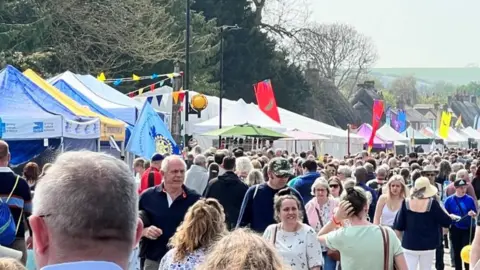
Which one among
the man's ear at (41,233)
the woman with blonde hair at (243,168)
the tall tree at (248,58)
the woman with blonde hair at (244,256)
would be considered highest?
the tall tree at (248,58)

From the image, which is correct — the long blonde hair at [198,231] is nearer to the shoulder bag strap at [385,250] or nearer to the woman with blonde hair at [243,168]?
the shoulder bag strap at [385,250]

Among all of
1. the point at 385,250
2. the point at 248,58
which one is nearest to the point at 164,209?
the point at 385,250

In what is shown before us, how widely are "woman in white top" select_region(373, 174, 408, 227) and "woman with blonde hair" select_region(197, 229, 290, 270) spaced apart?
8.02m

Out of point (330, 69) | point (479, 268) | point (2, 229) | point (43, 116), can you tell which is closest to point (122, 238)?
point (479, 268)

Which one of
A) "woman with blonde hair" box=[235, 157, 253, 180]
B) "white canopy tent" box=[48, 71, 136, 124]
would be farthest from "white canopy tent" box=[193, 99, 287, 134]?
"woman with blonde hair" box=[235, 157, 253, 180]

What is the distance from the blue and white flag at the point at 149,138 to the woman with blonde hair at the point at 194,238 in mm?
10693

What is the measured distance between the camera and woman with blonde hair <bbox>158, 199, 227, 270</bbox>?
18.9ft

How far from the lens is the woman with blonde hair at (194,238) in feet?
18.9

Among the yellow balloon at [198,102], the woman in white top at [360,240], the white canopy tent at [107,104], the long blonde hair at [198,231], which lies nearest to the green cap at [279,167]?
the woman in white top at [360,240]

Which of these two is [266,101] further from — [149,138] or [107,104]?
[149,138]

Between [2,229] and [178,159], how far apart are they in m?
1.53

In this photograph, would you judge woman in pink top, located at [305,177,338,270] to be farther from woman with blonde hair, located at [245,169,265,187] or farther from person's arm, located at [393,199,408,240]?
woman with blonde hair, located at [245,169,265,187]

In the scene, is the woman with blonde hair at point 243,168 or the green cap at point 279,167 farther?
the woman with blonde hair at point 243,168

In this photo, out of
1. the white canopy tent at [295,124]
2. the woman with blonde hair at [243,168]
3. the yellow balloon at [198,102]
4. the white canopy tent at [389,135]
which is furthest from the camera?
the white canopy tent at [389,135]
